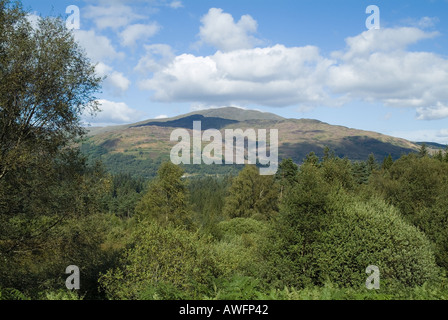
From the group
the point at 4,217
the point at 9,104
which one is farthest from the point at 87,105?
the point at 4,217

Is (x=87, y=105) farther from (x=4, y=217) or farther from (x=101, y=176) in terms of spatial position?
(x=4, y=217)

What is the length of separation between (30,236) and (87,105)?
666 cm

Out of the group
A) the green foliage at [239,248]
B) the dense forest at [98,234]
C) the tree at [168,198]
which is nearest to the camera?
the dense forest at [98,234]

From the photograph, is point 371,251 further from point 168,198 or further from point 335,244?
point 168,198

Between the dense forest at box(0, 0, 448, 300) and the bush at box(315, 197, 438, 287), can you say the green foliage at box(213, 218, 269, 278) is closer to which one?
the dense forest at box(0, 0, 448, 300)

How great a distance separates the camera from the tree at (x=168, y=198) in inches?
1705

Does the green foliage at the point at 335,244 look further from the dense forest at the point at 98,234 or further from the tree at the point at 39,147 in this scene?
the tree at the point at 39,147

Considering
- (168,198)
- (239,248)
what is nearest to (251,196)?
(168,198)

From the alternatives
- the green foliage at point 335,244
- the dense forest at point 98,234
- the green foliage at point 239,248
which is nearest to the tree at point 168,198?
the green foliage at point 239,248

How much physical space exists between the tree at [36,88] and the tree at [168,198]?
29.5m

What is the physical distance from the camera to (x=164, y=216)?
42.9 meters

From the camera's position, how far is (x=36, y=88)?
523 inches

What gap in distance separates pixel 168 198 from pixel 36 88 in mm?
32543

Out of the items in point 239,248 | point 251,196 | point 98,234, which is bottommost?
point 239,248
